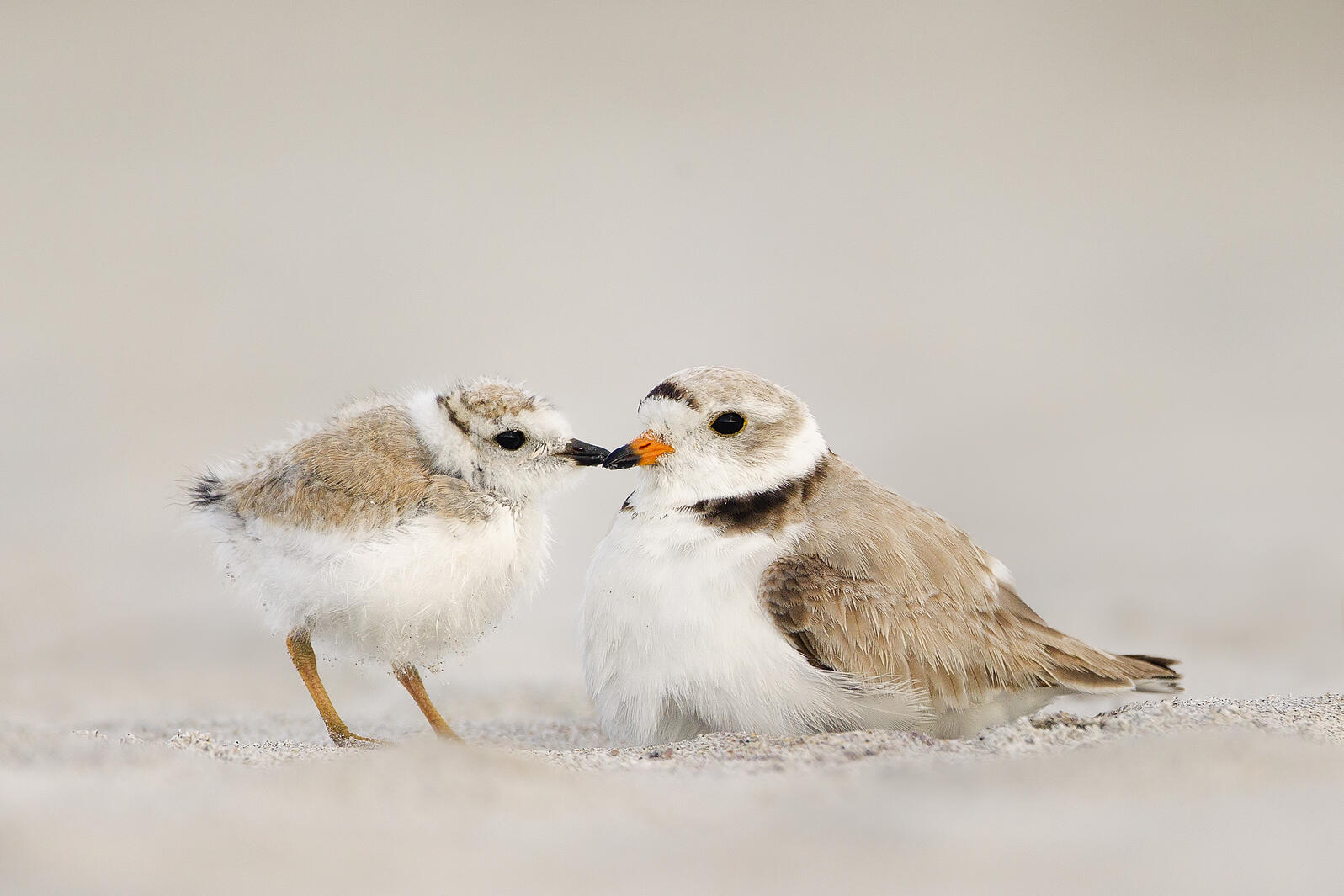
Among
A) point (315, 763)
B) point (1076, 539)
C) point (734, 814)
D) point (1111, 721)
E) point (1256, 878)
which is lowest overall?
point (315, 763)

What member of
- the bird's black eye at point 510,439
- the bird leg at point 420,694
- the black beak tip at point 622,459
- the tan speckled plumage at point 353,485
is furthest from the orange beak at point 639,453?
the bird leg at point 420,694

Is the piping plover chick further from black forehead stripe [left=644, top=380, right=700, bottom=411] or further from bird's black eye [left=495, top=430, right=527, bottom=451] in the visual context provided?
black forehead stripe [left=644, top=380, right=700, bottom=411]

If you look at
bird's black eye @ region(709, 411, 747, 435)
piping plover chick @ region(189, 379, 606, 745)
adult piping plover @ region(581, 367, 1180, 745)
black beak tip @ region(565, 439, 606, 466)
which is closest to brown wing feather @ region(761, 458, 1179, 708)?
adult piping plover @ region(581, 367, 1180, 745)

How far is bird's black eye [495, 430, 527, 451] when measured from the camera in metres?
3.80

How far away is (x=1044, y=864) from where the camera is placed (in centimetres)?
255

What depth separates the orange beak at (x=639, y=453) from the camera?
12.8ft

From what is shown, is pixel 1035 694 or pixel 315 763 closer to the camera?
pixel 315 763

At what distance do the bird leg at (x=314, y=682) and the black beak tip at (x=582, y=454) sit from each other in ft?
3.03

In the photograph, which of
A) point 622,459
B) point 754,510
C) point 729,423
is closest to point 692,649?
point 754,510

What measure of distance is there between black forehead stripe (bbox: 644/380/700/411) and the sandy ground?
3.60 feet

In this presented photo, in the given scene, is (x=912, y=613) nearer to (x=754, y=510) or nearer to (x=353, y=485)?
(x=754, y=510)

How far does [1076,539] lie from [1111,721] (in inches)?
177

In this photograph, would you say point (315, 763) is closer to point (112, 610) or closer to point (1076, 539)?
point (112, 610)

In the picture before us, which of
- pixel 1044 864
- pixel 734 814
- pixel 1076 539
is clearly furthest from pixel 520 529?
pixel 1076 539
